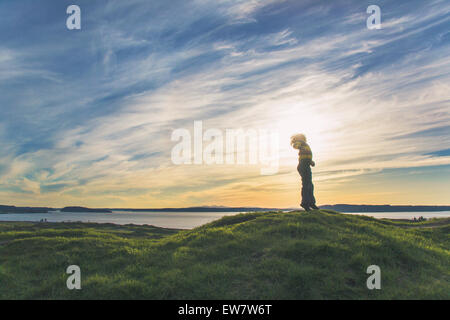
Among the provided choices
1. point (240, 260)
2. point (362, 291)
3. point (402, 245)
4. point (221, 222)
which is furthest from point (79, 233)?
point (402, 245)

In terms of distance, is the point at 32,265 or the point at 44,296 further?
the point at 32,265

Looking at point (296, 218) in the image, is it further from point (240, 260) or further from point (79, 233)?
point (79, 233)

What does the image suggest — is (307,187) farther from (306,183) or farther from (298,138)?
(298,138)

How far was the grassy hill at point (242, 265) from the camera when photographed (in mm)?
9141

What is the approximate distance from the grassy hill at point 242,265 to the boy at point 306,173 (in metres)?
2.63

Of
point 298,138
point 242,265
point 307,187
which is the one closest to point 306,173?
point 307,187

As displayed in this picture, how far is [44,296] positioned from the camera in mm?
9383

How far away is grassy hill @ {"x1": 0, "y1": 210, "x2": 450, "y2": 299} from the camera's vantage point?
9.14 meters

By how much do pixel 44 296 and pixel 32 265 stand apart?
3.69m

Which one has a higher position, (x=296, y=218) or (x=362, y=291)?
(x=296, y=218)

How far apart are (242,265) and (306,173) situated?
31.0 ft

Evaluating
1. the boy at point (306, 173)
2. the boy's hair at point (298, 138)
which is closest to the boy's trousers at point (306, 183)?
the boy at point (306, 173)

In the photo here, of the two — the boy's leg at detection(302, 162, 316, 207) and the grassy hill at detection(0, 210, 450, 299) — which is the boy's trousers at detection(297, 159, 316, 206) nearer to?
the boy's leg at detection(302, 162, 316, 207)
